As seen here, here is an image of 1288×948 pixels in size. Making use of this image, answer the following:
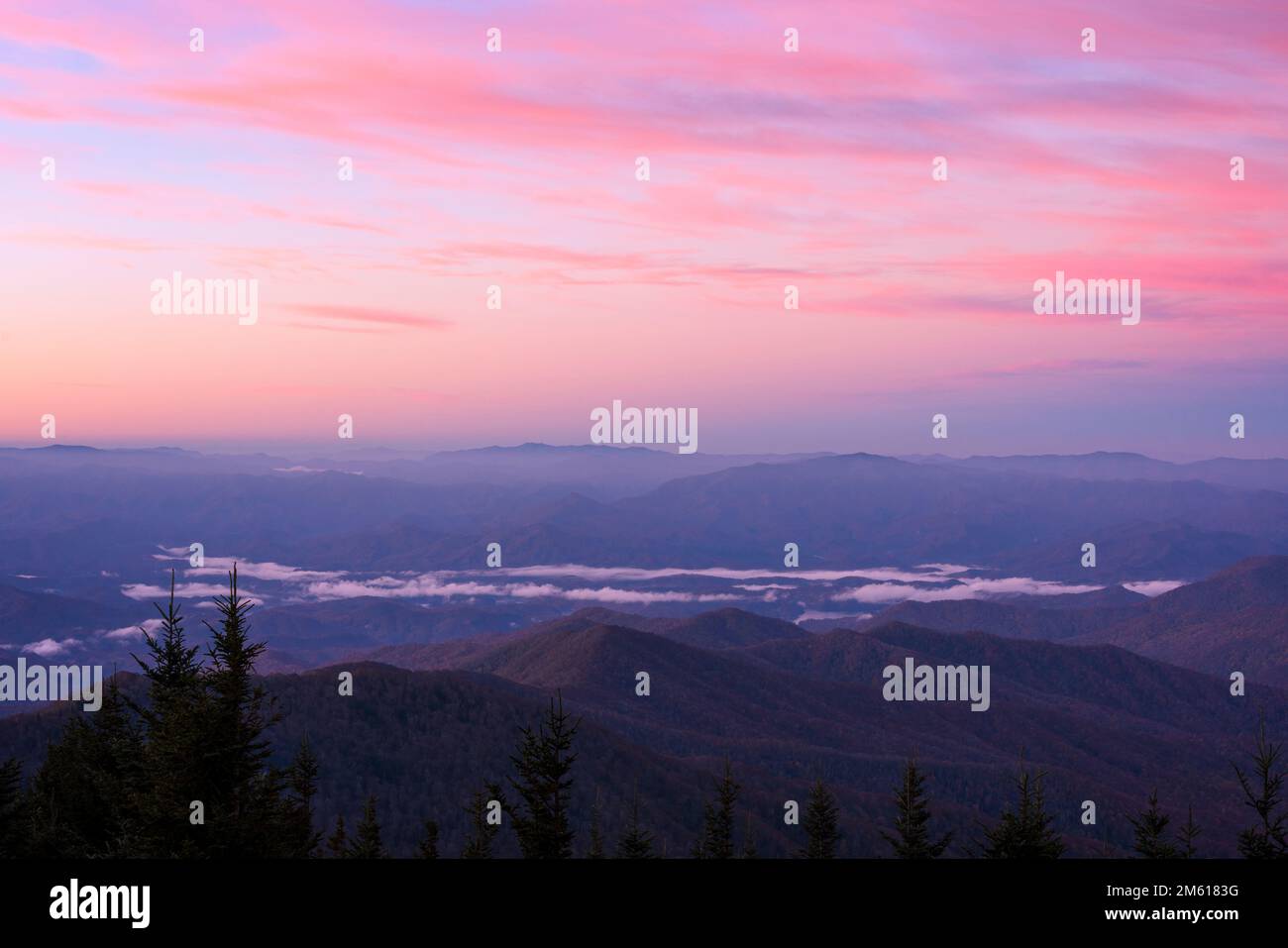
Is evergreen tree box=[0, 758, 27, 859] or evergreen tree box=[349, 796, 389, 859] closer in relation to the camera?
evergreen tree box=[0, 758, 27, 859]

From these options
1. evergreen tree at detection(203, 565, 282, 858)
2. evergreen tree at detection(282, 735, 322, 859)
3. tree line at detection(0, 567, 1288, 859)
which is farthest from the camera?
evergreen tree at detection(282, 735, 322, 859)

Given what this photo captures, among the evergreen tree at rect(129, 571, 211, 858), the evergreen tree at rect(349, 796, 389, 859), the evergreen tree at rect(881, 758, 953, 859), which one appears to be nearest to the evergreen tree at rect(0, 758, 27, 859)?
the evergreen tree at rect(129, 571, 211, 858)

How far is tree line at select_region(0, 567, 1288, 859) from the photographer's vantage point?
85.0 ft

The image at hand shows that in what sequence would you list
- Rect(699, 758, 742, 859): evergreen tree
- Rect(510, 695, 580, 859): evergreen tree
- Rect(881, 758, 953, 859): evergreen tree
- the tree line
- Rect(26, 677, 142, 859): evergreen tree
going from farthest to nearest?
Rect(699, 758, 742, 859): evergreen tree
Rect(881, 758, 953, 859): evergreen tree
Rect(510, 695, 580, 859): evergreen tree
Rect(26, 677, 142, 859): evergreen tree
the tree line

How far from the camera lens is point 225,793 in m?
26.3

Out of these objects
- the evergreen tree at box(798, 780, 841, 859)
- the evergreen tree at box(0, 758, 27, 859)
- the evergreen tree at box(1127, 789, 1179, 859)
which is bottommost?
the evergreen tree at box(798, 780, 841, 859)

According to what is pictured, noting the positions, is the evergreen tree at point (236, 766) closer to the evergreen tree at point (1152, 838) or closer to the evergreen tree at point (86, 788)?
the evergreen tree at point (86, 788)

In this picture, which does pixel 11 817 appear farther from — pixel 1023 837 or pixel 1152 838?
pixel 1152 838

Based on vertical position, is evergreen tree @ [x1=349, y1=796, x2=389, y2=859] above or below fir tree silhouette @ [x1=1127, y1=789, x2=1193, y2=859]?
below

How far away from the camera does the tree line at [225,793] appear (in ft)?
85.0

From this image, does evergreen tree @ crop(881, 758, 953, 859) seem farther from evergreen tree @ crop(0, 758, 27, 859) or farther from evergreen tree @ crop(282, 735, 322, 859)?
evergreen tree @ crop(0, 758, 27, 859)

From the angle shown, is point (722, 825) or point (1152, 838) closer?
point (1152, 838)

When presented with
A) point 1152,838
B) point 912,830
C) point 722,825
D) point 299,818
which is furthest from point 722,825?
point 299,818
